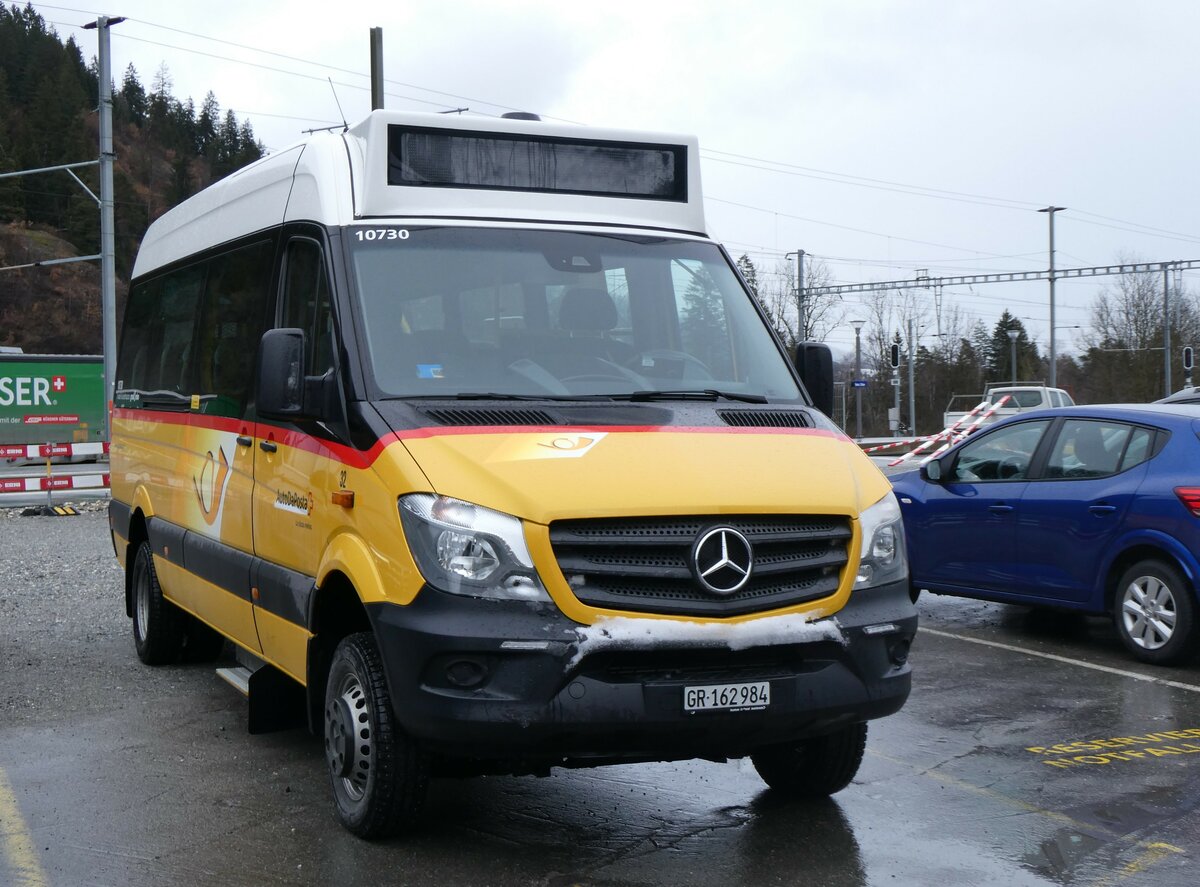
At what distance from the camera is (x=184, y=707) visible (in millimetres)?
7395

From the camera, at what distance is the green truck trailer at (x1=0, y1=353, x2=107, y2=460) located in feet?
131

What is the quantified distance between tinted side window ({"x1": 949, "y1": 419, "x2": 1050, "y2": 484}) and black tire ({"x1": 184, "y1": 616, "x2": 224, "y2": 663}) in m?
5.19

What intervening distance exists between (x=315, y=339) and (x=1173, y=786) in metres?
4.03

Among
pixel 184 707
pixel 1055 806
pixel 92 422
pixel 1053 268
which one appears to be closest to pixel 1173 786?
pixel 1055 806

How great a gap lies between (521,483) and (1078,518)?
17.6 ft

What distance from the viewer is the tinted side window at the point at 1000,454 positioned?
9.36 m

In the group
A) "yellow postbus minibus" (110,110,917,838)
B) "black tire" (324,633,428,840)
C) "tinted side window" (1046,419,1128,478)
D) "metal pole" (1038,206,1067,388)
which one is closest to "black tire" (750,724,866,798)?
"yellow postbus minibus" (110,110,917,838)

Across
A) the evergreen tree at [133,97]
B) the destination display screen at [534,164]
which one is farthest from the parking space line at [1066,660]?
the evergreen tree at [133,97]

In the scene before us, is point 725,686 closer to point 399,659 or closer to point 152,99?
point 399,659

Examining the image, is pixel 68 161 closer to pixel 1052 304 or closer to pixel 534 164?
pixel 1052 304

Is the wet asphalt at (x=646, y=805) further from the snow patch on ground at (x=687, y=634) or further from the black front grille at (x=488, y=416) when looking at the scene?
the black front grille at (x=488, y=416)

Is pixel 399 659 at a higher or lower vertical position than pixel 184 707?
higher

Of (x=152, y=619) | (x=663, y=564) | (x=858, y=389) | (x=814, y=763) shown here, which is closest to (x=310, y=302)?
(x=663, y=564)

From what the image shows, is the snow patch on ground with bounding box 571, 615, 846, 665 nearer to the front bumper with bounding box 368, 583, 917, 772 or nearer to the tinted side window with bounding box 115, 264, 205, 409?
the front bumper with bounding box 368, 583, 917, 772
